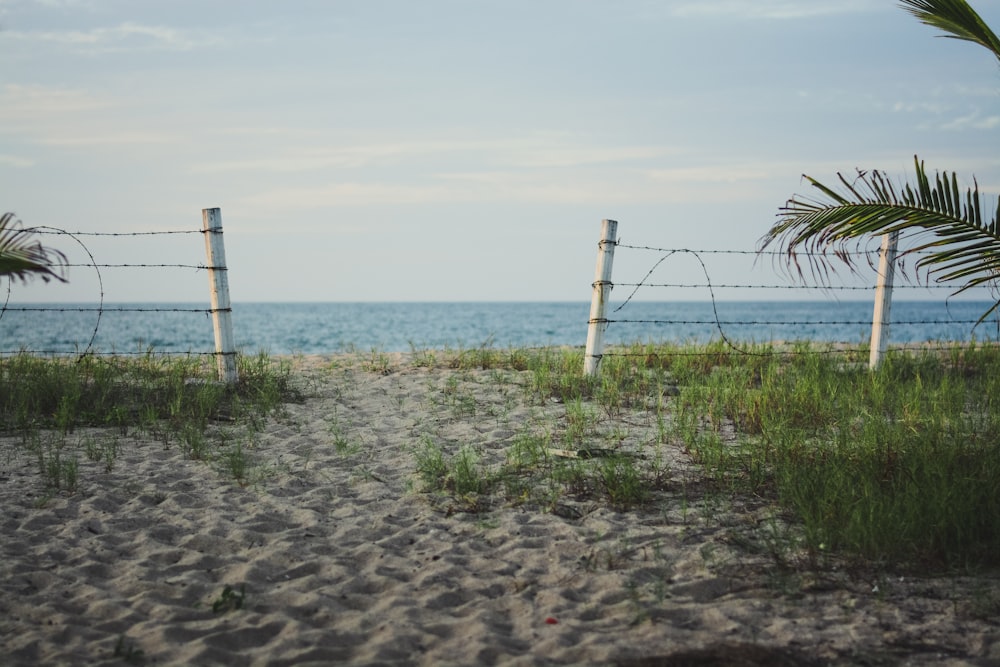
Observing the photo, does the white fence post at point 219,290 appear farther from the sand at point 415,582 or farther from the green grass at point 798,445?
the green grass at point 798,445

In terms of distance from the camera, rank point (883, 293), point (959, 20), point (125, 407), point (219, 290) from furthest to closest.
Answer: point (883, 293) → point (219, 290) → point (125, 407) → point (959, 20)

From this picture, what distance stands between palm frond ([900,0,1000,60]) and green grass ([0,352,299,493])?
4760 millimetres

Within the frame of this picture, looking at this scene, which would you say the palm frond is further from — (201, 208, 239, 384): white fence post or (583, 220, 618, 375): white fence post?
(201, 208, 239, 384): white fence post

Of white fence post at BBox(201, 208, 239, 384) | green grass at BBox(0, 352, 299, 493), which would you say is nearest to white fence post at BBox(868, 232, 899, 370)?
green grass at BBox(0, 352, 299, 493)

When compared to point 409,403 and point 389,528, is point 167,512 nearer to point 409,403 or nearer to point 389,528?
point 389,528

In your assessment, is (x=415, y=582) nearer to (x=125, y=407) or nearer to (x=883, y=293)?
(x=125, y=407)

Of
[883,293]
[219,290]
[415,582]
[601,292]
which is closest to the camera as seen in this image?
[415,582]

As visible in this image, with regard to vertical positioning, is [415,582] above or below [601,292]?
below

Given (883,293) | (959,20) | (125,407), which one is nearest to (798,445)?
(959,20)

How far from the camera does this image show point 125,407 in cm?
625

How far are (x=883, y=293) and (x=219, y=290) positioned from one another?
6458mm

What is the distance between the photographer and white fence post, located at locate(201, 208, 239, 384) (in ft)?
23.5

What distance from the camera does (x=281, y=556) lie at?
3631 mm

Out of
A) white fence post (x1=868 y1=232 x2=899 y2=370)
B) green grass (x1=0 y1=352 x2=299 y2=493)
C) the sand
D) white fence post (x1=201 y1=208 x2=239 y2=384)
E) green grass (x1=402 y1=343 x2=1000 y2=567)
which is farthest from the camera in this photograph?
white fence post (x1=868 y1=232 x2=899 y2=370)
